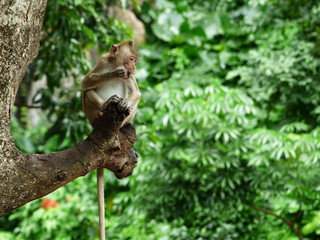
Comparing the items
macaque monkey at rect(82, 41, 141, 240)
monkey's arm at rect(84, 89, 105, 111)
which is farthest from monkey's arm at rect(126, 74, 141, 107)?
monkey's arm at rect(84, 89, 105, 111)

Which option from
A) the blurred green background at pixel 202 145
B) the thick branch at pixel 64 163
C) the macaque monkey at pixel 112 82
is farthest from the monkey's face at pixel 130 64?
the blurred green background at pixel 202 145

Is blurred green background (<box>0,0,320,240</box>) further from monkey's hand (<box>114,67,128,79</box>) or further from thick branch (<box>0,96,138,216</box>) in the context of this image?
thick branch (<box>0,96,138,216</box>)

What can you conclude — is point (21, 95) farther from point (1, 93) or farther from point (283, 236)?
point (1, 93)

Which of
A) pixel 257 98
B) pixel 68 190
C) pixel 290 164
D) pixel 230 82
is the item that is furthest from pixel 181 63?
pixel 290 164

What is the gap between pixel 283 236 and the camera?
11.5 ft

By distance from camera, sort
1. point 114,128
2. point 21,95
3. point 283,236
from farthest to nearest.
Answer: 1. point 21,95
2. point 283,236
3. point 114,128

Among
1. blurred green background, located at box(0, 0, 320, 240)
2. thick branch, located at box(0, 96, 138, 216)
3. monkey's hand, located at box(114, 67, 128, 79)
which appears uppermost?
monkey's hand, located at box(114, 67, 128, 79)

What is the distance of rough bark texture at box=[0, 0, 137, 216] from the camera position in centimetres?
120

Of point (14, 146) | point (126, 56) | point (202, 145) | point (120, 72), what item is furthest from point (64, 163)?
point (202, 145)

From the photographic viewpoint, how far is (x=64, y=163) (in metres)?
1.32

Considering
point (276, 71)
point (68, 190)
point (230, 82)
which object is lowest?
point (68, 190)

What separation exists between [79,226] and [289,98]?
269cm

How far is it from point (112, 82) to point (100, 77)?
87 mm

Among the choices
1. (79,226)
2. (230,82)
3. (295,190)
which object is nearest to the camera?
(295,190)
